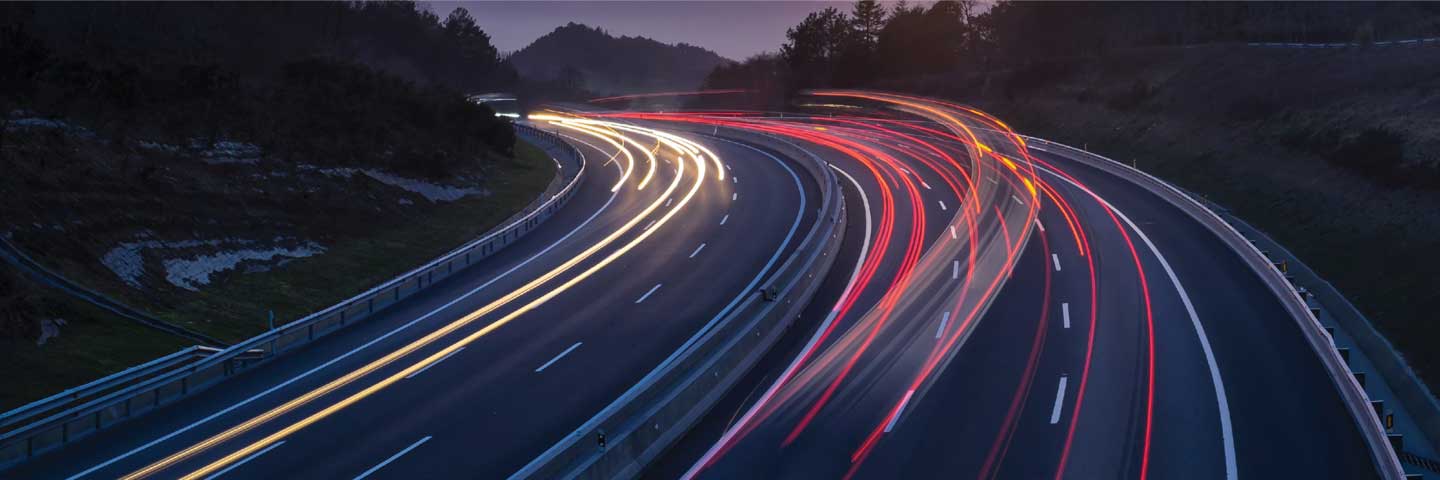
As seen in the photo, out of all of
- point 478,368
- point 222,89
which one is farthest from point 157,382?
point 222,89

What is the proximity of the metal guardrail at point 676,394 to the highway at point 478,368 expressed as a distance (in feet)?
5.72

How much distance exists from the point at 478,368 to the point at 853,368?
809 centimetres

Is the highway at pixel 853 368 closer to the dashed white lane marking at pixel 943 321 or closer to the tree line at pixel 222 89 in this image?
the dashed white lane marking at pixel 943 321

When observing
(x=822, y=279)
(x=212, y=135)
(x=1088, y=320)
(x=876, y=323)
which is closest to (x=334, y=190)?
(x=212, y=135)

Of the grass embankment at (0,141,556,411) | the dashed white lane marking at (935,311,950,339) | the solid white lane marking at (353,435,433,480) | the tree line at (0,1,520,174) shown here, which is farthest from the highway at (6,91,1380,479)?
the tree line at (0,1,520,174)

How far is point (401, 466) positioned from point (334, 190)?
27973 mm

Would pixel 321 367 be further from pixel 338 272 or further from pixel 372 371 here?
pixel 338 272

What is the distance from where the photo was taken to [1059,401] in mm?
21297

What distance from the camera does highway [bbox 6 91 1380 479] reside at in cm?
1875

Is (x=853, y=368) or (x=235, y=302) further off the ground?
(x=853, y=368)

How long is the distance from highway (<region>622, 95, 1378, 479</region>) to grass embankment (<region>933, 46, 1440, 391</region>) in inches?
126

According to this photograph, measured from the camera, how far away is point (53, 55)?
152 feet

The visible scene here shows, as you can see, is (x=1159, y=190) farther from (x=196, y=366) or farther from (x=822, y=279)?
(x=196, y=366)

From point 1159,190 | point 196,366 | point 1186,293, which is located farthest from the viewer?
point 1159,190
